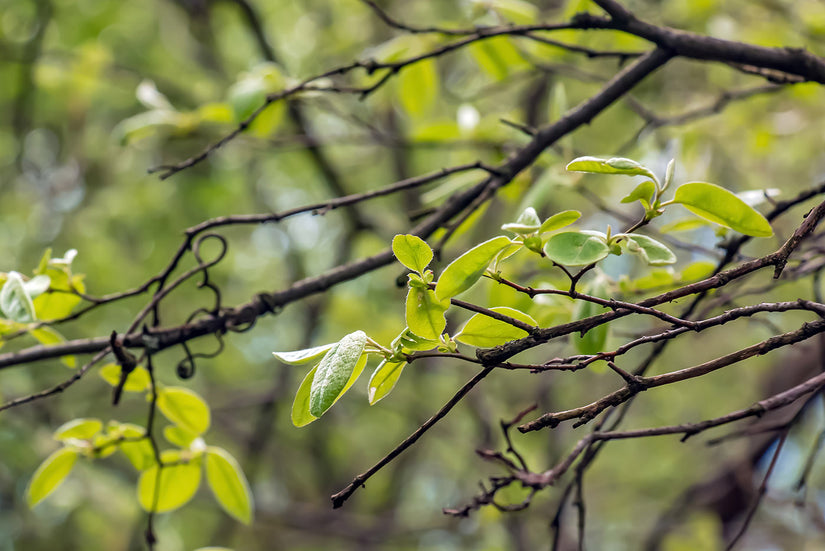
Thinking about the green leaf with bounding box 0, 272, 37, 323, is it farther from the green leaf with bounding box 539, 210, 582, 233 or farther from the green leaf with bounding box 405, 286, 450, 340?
the green leaf with bounding box 539, 210, 582, 233

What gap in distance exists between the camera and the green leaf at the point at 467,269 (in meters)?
0.46

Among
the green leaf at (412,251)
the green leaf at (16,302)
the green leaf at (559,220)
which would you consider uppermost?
the green leaf at (559,220)

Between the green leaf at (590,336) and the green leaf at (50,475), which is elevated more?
the green leaf at (590,336)

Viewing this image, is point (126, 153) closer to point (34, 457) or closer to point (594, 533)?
point (34, 457)

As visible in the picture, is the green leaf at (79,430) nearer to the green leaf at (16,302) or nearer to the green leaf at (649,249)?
the green leaf at (16,302)

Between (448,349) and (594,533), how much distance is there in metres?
2.42

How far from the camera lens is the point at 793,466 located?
2.55 meters

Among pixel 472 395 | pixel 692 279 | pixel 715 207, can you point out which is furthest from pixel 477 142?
pixel 472 395

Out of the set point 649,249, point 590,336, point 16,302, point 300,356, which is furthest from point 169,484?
point 649,249

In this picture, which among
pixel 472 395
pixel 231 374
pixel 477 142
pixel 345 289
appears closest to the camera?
pixel 477 142

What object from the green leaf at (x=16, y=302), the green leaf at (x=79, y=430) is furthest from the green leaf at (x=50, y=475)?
the green leaf at (x=16, y=302)

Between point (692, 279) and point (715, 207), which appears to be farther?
point (692, 279)

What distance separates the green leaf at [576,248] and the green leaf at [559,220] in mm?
18

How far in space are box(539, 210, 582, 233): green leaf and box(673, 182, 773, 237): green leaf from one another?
0.08 metres
